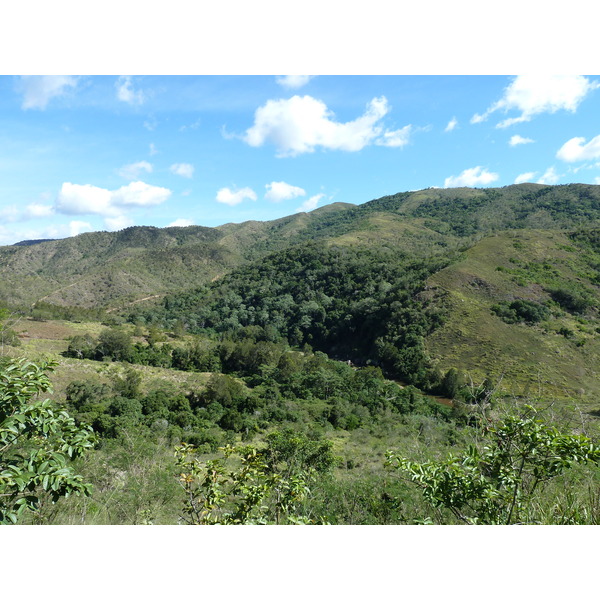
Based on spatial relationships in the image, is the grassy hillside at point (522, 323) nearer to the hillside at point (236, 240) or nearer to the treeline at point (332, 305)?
the treeline at point (332, 305)

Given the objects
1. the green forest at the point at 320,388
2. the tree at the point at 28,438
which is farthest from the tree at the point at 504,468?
the tree at the point at 28,438

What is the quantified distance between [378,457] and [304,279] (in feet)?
176

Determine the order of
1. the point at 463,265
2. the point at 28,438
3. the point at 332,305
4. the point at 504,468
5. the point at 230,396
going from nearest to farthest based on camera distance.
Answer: the point at 28,438 < the point at 504,468 < the point at 230,396 < the point at 463,265 < the point at 332,305

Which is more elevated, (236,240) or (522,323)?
(236,240)

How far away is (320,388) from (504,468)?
24505 mm

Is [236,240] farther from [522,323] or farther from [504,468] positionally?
[504,468]

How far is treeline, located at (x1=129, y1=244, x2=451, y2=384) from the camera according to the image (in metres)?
40.2

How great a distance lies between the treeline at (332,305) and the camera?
40.2 metres

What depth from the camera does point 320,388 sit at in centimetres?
2705

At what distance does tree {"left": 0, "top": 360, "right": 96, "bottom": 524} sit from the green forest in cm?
2

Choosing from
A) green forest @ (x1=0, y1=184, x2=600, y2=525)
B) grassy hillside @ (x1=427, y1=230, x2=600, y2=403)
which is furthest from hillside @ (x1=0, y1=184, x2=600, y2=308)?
grassy hillside @ (x1=427, y1=230, x2=600, y2=403)

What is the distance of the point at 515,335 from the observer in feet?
116

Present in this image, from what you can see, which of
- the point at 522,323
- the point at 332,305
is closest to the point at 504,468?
the point at 522,323

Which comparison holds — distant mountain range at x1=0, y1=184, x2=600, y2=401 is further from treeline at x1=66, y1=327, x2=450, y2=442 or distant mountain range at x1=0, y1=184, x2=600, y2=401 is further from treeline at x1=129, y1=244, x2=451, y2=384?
treeline at x1=66, y1=327, x2=450, y2=442
